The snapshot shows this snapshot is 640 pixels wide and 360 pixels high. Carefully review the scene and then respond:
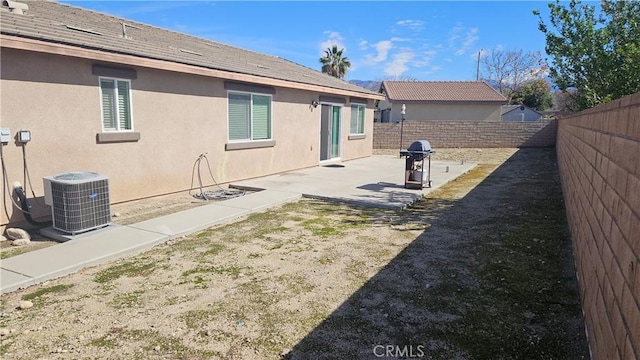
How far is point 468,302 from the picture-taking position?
4035 millimetres

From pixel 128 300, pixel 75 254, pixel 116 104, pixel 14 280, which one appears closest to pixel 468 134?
pixel 116 104

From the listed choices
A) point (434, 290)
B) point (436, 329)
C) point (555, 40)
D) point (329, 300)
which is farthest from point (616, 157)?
point (555, 40)

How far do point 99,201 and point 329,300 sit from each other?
4157 mm

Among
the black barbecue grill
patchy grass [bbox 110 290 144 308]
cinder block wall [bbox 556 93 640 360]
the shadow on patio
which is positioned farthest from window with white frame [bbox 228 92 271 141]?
cinder block wall [bbox 556 93 640 360]

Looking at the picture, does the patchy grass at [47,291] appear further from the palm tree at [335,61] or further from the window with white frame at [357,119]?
the palm tree at [335,61]

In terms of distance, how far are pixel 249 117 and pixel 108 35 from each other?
3.83 meters

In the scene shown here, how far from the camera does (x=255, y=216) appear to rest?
755 centimetres

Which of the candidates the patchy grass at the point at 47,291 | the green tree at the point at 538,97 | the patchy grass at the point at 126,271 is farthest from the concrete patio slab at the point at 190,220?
the green tree at the point at 538,97

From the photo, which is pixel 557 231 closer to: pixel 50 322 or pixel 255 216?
pixel 255 216

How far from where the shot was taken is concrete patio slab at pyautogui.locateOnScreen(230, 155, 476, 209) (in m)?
9.04

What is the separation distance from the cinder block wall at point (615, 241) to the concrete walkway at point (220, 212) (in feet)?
16.0

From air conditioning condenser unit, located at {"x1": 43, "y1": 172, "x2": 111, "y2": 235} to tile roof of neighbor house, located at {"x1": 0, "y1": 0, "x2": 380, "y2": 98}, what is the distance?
223cm

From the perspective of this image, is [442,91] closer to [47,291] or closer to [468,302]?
[468,302]

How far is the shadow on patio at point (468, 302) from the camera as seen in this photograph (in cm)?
327
